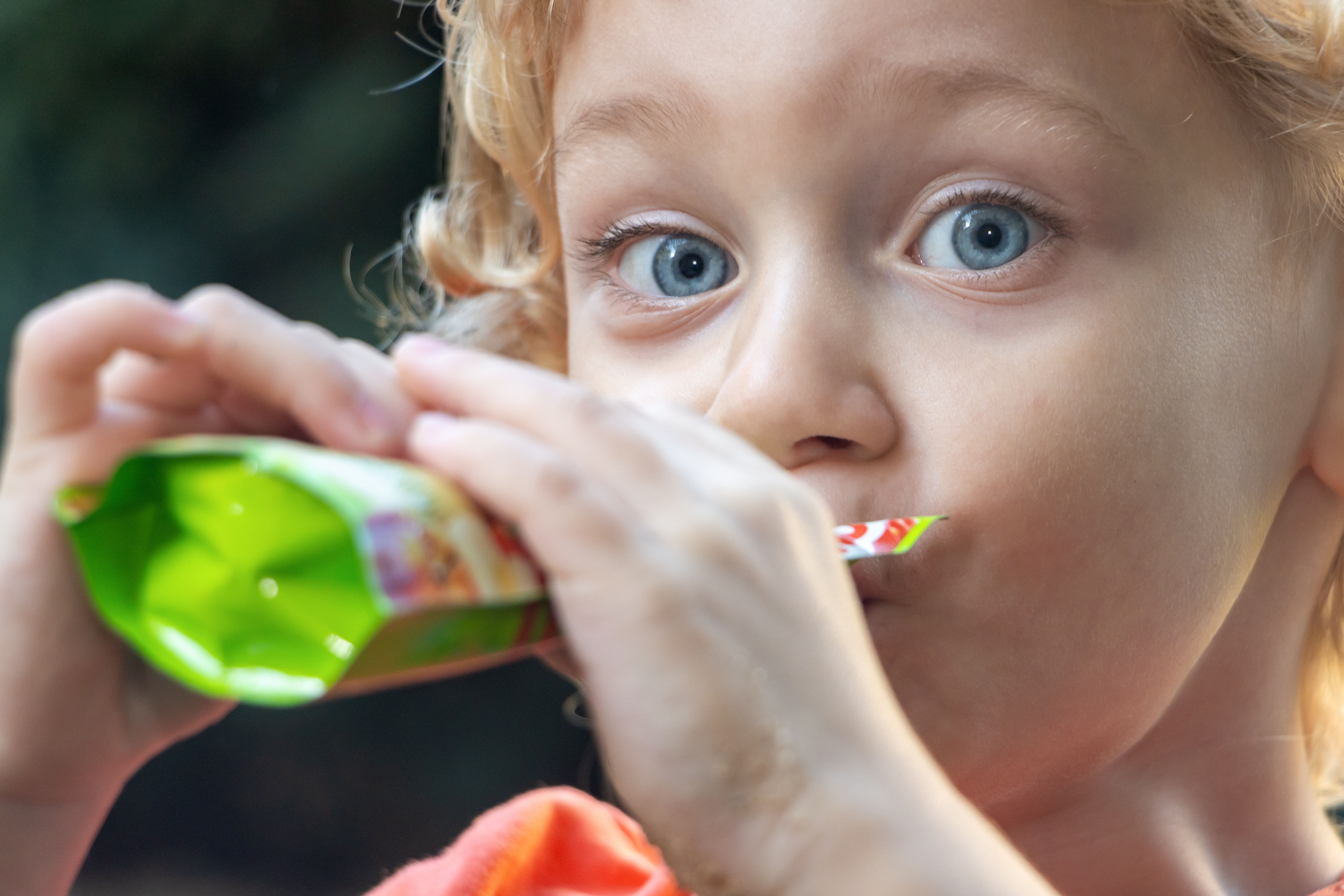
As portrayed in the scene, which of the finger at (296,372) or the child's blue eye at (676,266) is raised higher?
the child's blue eye at (676,266)

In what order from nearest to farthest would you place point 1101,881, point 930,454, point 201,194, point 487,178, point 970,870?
point 970,870 → point 930,454 → point 1101,881 → point 487,178 → point 201,194

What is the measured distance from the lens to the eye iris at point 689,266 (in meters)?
0.68

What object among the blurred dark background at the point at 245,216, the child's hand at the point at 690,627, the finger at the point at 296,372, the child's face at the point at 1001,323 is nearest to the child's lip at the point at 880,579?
the child's face at the point at 1001,323

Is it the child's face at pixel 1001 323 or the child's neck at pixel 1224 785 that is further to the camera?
the child's neck at pixel 1224 785

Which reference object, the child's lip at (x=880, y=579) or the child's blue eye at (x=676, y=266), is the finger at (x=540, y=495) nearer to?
the child's lip at (x=880, y=579)

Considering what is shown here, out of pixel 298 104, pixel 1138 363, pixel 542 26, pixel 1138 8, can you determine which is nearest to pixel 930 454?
pixel 1138 363

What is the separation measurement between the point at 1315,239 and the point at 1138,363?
0.15 meters

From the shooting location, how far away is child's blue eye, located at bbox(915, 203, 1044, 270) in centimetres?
63

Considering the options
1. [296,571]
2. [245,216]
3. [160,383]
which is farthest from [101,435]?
[245,216]

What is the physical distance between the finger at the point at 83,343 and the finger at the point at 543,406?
8cm

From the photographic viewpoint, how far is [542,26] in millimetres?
730

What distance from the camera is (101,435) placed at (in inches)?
18.5

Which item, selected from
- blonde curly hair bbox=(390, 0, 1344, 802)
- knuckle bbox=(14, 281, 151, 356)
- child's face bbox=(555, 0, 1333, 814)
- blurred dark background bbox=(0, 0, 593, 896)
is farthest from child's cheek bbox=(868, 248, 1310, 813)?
blurred dark background bbox=(0, 0, 593, 896)

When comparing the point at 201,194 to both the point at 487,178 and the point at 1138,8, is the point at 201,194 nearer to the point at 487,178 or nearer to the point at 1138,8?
the point at 487,178
